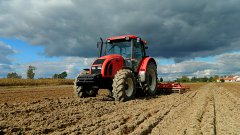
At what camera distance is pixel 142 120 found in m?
6.60

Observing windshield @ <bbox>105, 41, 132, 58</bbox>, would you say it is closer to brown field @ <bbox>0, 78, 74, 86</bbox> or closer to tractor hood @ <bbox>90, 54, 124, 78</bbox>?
tractor hood @ <bbox>90, 54, 124, 78</bbox>

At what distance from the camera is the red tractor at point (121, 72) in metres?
10.5

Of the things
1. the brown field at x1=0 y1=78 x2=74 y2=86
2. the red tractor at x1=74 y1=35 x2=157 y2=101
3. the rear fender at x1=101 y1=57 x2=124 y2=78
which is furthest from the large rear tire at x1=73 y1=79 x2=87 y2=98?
the brown field at x1=0 y1=78 x2=74 y2=86

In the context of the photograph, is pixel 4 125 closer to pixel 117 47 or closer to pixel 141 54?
pixel 117 47

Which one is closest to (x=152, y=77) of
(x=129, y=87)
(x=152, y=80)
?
→ (x=152, y=80)

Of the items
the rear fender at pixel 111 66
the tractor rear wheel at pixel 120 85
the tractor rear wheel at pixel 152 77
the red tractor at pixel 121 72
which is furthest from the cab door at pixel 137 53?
the tractor rear wheel at pixel 120 85

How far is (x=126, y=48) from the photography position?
12.1 metres

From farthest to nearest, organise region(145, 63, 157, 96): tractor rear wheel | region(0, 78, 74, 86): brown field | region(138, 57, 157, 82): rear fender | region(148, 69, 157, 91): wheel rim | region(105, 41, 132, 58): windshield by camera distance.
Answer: region(0, 78, 74, 86): brown field
region(148, 69, 157, 91): wheel rim
region(145, 63, 157, 96): tractor rear wheel
region(138, 57, 157, 82): rear fender
region(105, 41, 132, 58): windshield

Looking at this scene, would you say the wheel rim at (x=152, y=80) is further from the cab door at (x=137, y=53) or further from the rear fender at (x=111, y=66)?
the rear fender at (x=111, y=66)

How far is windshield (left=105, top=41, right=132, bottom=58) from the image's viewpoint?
39.6 ft

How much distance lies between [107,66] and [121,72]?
0.61 metres

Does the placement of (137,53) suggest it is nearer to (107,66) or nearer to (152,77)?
(152,77)

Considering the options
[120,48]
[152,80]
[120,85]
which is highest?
[120,48]

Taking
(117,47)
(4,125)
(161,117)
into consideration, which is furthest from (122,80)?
(4,125)
